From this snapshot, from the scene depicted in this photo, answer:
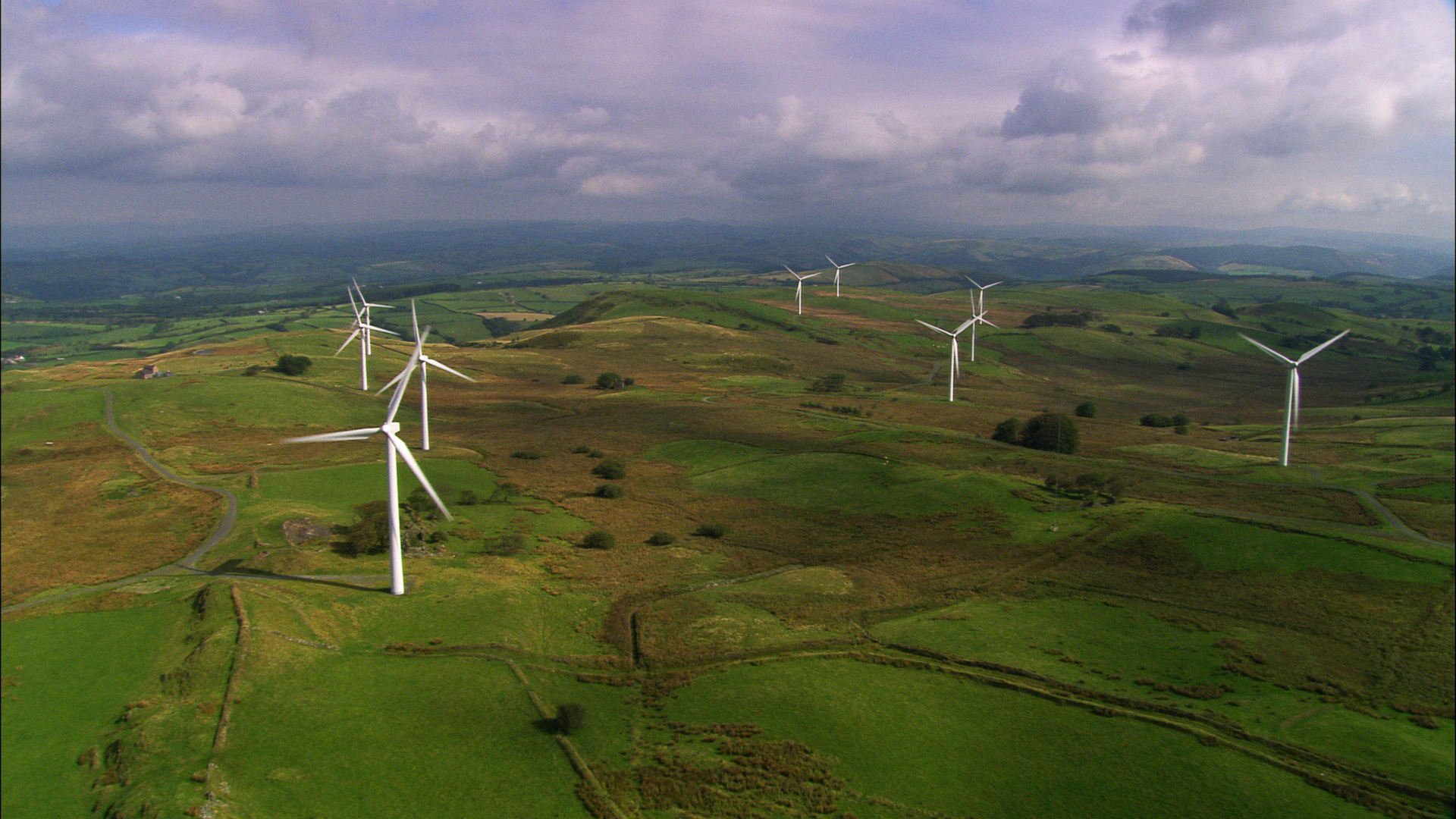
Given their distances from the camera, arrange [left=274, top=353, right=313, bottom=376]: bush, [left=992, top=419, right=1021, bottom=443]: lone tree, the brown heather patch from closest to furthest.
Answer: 1. the brown heather patch
2. [left=992, top=419, right=1021, bottom=443]: lone tree
3. [left=274, top=353, right=313, bottom=376]: bush

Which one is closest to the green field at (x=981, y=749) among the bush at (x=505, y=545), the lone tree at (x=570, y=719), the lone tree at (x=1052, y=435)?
the lone tree at (x=570, y=719)

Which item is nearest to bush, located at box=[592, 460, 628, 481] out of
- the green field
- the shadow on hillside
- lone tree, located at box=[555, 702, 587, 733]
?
the shadow on hillside

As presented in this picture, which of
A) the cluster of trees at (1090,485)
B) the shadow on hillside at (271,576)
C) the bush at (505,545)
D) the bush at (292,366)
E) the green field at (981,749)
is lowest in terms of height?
the green field at (981,749)

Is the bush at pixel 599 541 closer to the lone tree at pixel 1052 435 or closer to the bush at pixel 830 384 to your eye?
the lone tree at pixel 1052 435

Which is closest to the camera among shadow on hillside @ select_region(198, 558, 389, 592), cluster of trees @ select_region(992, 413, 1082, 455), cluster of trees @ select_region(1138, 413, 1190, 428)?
shadow on hillside @ select_region(198, 558, 389, 592)

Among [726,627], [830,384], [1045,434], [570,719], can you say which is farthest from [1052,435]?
[570,719]

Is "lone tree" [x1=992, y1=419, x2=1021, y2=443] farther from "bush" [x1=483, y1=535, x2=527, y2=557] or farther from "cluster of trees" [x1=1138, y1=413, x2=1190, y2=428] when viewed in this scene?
"bush" [x1=483, y1=535, x2=527, y2=557]

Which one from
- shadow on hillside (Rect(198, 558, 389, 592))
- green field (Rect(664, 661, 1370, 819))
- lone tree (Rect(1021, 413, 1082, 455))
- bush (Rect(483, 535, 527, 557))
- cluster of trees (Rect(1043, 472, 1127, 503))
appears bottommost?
green field (Rect(664, 661, 1370, 819))
